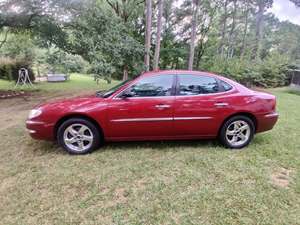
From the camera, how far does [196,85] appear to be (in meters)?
3.83

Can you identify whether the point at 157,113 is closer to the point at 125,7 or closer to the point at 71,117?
the point at 71,117

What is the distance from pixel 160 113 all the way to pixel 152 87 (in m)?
0.45

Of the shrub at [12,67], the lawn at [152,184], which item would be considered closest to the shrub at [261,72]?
the lawn at [152,184]

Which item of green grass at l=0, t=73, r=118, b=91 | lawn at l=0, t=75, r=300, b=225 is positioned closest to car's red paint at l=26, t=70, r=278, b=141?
lawn at l=0, t=75, r=300, b=225

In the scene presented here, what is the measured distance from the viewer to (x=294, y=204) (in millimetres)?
2496

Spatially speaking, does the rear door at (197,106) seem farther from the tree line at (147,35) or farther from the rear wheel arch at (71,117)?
the tree line at (147,35)

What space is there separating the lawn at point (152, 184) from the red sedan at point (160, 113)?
26 centimetres

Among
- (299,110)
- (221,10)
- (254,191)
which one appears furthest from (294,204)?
(221,10)

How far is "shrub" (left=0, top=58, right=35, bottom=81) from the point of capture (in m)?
14.7

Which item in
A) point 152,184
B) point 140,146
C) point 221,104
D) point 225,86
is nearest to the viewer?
point 152,184

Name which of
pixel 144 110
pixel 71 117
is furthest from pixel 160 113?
pixel 71 117

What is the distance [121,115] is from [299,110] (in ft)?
20.5

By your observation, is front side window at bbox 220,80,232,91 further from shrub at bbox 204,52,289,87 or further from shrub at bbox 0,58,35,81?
shrub at bbox 0,58,35,81

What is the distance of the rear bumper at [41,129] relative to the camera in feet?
11.9
